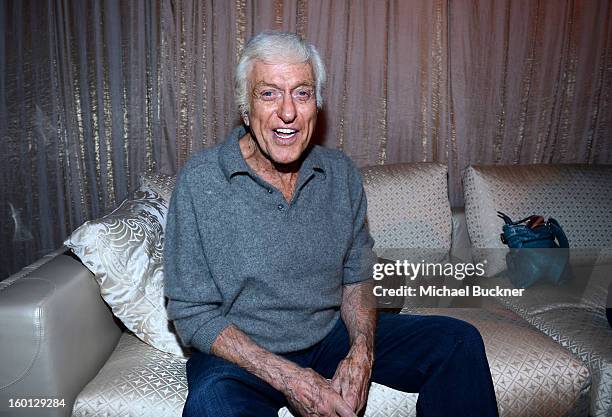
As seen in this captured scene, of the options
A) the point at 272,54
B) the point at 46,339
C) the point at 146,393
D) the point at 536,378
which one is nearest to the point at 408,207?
the point at 536,378

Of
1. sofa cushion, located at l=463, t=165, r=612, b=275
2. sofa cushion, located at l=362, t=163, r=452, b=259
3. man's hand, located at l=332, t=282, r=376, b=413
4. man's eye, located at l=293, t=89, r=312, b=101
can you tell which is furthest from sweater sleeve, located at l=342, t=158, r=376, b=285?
sofa cushion, located at l=463, t=165, r=612, b=275

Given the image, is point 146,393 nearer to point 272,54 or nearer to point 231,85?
point 272,54

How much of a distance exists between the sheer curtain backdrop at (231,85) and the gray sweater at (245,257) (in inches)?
36.3

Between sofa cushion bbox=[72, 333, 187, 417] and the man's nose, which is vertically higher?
the man's nose

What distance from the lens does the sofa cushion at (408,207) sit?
1.99 meters

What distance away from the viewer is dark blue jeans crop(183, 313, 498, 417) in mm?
1077

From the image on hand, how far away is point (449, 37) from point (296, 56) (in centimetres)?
118

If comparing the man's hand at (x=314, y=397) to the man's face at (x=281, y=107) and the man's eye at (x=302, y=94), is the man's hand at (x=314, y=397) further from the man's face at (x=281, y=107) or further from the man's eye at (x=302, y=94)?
the man's eye at (x=302, y=94)

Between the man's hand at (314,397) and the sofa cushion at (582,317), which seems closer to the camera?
the man's hand at (314,397)

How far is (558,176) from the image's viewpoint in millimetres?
2170

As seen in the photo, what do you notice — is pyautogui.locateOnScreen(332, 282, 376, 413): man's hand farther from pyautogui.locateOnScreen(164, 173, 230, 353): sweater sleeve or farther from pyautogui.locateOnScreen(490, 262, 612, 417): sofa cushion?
pyautogui.locateOnScreen(490, 262, 612, 417): sofa cushion

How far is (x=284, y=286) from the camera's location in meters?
1.28

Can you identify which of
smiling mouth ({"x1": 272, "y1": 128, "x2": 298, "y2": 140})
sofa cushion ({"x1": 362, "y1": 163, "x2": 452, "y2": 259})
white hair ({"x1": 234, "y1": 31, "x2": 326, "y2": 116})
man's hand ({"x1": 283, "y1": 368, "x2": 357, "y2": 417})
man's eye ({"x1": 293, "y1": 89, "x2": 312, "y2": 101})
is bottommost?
man's hand ({"x1": 283, "y1": 368, "x2": 357, "y2": 417})

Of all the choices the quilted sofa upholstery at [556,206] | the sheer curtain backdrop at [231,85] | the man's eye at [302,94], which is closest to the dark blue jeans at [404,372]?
the man's eye at [302,94]
